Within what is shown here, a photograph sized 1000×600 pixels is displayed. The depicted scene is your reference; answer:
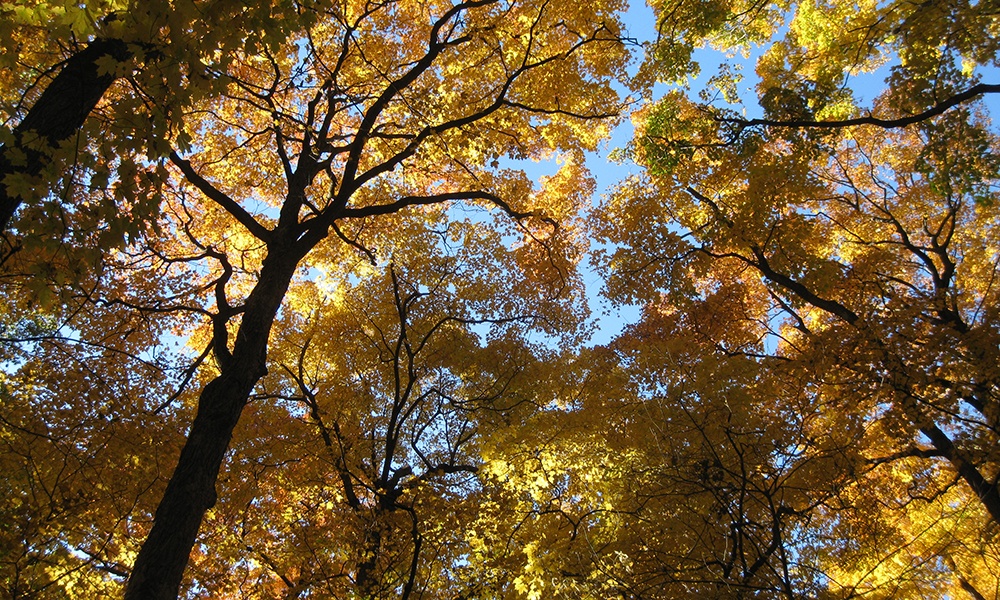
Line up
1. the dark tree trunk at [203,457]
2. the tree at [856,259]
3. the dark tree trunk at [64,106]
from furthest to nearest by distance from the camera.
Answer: the tree at [856,259]
the dark tree trunk at [203,457]
the dark tree trunk at [64,106]

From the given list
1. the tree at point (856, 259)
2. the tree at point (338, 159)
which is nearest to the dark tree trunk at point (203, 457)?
the tree at point (338, 159)

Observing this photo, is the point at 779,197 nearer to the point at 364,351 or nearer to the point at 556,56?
the point at 556,56

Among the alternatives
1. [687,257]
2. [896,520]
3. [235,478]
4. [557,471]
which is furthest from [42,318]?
[896,520]

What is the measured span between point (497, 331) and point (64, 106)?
8.16m

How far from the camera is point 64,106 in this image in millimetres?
3559

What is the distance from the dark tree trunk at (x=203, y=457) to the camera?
12.9 ft

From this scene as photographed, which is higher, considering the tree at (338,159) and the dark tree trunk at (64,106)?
the tree at (338,159)

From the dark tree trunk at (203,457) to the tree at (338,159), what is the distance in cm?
2

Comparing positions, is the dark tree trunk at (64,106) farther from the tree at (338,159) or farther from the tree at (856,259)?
the tree at (856,259)

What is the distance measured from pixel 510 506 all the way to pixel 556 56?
651cm

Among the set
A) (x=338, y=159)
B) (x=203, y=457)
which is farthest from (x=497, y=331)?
(x=203, y=457)

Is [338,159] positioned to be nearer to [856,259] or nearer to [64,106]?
[64,106]

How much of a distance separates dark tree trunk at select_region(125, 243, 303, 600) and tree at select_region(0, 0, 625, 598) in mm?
15

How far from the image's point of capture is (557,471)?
8.95m
